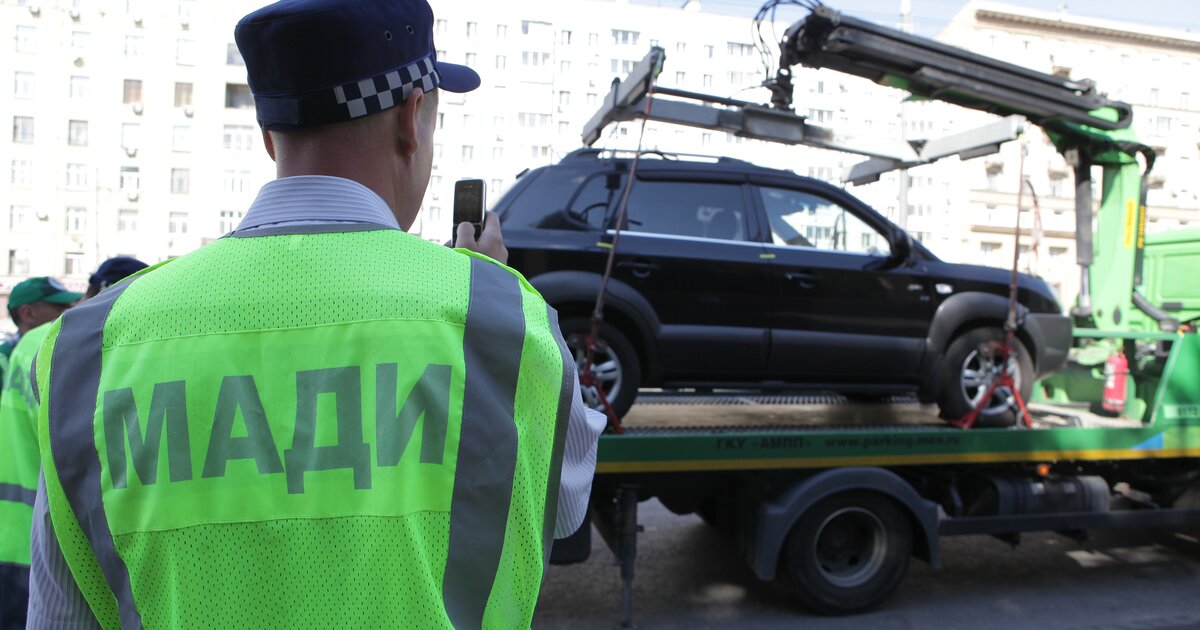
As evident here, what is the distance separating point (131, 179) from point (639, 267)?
49341 millimetres

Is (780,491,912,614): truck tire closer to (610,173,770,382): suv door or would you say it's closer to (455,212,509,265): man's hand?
(610,173,770,382): suv door

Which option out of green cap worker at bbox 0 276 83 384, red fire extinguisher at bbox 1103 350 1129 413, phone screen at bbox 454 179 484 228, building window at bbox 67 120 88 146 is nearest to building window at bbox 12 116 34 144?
building window at bbox 67 120 88 146

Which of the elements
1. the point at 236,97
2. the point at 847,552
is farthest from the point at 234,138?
the point at 847,552

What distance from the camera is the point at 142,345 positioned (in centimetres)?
97

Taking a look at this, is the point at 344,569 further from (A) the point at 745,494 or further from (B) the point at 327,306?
(A) the point at 745,494

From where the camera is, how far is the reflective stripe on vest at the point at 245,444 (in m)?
0.94

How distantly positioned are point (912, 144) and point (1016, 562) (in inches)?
125

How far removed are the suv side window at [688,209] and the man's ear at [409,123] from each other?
3.82 meters

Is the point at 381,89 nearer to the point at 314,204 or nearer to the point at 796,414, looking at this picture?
the point at 314,204

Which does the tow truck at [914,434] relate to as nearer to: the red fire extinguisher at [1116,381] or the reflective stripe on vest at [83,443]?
the red fire extinguisher at [1116,381]

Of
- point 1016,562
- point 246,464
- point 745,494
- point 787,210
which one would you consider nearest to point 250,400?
point 246,464

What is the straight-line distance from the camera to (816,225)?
5.36 m

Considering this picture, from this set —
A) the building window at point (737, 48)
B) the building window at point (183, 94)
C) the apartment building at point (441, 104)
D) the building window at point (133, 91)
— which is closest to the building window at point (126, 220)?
the apartment building at point (441, 104)

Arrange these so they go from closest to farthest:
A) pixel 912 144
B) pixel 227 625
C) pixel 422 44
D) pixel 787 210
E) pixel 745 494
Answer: pixel 227 625 < pixel 422 44 < pixel 745 494 < pixel 787 210 < pixel 912 144
